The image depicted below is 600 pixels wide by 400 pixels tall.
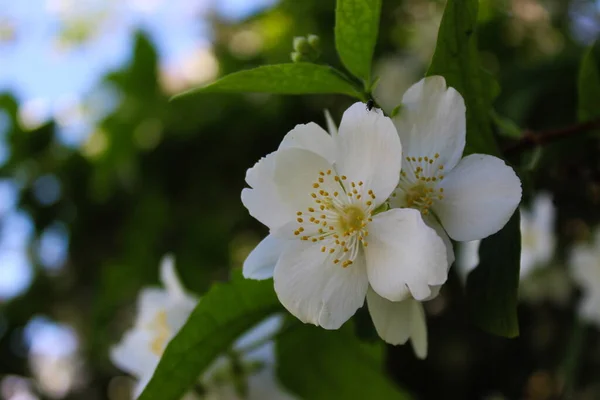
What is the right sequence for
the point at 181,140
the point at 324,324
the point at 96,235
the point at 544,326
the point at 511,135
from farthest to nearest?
the point at 96,235 → the point at 181,140 → the point at 544,326 → the point at 511,135 → the point at 324,324

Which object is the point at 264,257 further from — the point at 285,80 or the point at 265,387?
the point at 265,387

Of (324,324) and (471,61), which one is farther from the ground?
(471,61)

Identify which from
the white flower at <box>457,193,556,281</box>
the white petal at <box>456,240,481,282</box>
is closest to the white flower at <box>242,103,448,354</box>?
the white petal at <box>456,240,481,282</box>

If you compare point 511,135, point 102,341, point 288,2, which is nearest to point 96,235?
point 102,341

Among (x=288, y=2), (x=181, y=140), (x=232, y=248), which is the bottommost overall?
(x=232, y=248)

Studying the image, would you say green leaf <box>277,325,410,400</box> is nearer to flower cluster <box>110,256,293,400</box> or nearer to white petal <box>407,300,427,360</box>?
flower cluster <box>110,256,293,400</box>

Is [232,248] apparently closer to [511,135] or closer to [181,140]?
[181,140]
